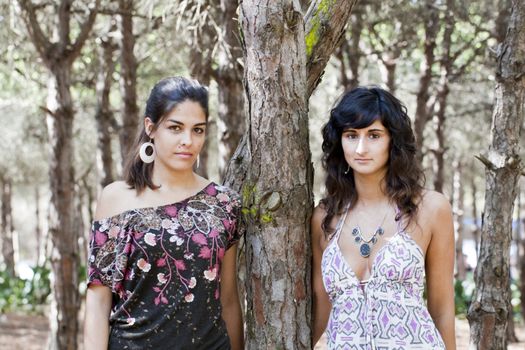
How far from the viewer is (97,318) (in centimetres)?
299

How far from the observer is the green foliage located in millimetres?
16422

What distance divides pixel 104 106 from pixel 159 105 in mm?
7742

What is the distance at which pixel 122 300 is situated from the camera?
299 cm

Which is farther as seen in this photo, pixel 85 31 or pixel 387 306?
pixel 85 31

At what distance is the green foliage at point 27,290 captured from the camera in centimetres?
1642

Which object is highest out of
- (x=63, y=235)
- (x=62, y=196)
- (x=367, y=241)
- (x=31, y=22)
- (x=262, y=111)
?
(x=31, y=22)

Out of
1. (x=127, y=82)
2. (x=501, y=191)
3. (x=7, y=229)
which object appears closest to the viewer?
(x=501, y=191)

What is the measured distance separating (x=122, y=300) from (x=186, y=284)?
0.90 feet

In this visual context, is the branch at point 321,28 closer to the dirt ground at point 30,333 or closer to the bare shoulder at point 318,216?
the bare shoulder at point 318,216

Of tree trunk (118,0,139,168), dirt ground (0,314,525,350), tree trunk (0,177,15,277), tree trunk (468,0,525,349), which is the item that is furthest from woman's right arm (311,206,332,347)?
tree trunk (0,177,15,277)

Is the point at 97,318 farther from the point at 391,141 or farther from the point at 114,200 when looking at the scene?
the point at 391,141

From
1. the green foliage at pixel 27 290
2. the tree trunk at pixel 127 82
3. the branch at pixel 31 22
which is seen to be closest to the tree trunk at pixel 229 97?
the branch at pixel 31 22

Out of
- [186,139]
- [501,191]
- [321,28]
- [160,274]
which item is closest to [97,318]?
[160,274]

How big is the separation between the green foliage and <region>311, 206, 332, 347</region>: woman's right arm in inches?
552
